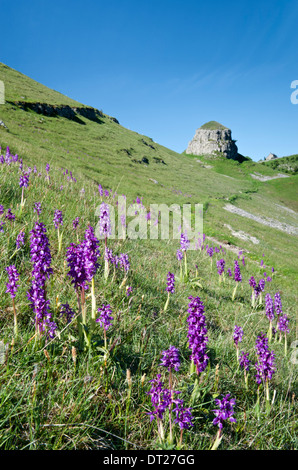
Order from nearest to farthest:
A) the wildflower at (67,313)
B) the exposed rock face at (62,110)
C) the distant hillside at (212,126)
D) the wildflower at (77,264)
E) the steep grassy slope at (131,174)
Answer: the wildflower at (77,264)
the wildflower at (67,313)
the steep grassy slope at (131,174)
the exposed rock face at (62,110)
the distant hillside at (212,126)

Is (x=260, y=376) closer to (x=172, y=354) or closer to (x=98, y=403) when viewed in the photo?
(x=172, y=354)

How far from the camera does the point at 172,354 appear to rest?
6.93ft

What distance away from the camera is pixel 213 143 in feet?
359

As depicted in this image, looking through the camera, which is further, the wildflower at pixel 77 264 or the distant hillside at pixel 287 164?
the distant hillside at pixel 287 164

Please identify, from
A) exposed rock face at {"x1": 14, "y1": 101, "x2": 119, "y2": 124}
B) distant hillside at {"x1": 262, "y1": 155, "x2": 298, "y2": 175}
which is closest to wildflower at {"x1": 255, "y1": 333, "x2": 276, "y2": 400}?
exposed rock face at {"x1": 14, "y1": 101, "x2": 119, "y2": 124}

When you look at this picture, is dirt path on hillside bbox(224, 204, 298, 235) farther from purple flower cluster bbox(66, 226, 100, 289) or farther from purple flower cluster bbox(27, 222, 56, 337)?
purple flower cluster bbox(27, 222, 56, 337)

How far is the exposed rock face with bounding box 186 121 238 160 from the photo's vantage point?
4264 inches

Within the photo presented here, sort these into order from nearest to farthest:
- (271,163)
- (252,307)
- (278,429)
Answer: (278,429)
(252,307)
(271,163)

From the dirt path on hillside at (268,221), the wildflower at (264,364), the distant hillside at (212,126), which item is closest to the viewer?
the wildflower at (264,364)

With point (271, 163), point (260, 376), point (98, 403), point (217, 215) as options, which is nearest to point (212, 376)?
point (260, 376)

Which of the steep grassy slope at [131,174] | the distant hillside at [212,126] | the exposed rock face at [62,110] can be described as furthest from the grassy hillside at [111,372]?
the distant hillside at [212,126]

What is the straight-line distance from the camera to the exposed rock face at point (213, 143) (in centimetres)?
10831

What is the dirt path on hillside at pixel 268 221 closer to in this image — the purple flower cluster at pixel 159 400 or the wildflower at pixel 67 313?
the wildflower at pixel 67 313
